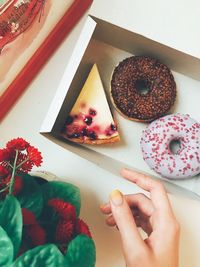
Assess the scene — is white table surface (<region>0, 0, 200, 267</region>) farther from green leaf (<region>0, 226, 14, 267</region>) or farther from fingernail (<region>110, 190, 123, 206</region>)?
Answer: green leaf (<region>0, 226, 14, 267</region>)

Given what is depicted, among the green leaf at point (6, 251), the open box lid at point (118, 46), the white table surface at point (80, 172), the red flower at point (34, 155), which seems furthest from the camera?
the white table surface at point (80, 172)

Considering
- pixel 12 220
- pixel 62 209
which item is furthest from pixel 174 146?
pixel 12 220

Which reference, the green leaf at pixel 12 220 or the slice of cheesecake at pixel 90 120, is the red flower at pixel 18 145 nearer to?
the green leaf at pixel 12 220

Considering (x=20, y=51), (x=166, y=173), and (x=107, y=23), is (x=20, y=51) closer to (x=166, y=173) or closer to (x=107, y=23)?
(x=107, y=23)

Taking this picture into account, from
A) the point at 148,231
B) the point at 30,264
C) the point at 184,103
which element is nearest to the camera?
the point at 30,264

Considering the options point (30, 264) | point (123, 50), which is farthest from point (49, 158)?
point (30, 264)

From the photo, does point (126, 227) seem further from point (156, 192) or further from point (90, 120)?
point (90, 120)

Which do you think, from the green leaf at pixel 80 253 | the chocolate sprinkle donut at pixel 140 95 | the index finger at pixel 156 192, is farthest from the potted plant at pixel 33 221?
the chocolate sprinkle donut at pixel 140 95
